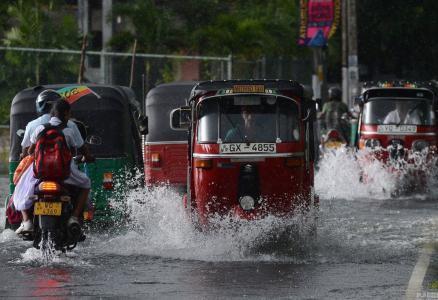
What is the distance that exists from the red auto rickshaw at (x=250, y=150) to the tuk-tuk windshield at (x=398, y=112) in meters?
9.02

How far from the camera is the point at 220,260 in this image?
14.1 m

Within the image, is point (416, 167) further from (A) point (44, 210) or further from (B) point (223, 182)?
(A) point (44, 210)

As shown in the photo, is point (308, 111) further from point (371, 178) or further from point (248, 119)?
point (371, 178)

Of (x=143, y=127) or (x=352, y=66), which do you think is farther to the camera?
(x=352, y=66)

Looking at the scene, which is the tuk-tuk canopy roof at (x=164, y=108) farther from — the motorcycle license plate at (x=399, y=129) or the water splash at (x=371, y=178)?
the motorcycle license plate at (x=399, y=129)

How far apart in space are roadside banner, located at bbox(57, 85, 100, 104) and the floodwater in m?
1.37

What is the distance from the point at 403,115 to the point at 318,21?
16.5 metres

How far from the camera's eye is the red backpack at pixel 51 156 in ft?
44.7

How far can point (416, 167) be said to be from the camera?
23.8 metres

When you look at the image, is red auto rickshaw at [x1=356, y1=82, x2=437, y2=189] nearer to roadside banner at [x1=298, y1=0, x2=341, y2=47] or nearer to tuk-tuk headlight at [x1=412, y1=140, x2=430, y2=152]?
tuk-tuk headlight at [x1=412, y1=140, x2=430, y2=152]

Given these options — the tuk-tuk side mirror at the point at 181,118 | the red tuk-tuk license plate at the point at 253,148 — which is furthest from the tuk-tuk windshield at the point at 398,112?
the red tuk-tuk license plate at the point at 253,148

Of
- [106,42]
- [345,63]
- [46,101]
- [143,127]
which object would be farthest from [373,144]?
[106,42]

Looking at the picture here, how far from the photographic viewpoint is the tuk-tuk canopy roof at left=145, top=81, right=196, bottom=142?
21.7m

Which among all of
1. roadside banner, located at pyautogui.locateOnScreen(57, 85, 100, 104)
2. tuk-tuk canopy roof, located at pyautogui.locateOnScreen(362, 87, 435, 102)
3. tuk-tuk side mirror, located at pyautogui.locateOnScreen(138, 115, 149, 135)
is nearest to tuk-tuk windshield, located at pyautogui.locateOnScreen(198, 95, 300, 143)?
roadside banner, located at pyautogui.locateOnScreen(57, 85, 100, 104)
